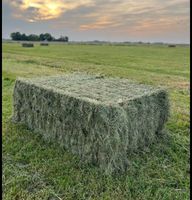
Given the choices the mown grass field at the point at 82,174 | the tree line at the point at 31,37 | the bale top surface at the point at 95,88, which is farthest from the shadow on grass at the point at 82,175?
the tree line at the point at 31,37

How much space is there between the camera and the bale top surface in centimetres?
491

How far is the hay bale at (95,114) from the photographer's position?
173 inches

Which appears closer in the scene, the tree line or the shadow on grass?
the shadow on grass

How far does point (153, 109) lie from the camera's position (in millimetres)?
5547

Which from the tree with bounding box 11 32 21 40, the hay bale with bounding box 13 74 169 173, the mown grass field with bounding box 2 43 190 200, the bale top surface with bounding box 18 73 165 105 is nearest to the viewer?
the mown grass field with bounding box 2 43 190 200

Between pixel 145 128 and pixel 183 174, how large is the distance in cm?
109

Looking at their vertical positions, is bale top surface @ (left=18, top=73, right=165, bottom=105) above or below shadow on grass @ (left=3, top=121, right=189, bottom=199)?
above

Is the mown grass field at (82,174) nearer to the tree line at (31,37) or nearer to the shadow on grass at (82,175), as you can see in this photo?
the shadow on grass at (82,175)

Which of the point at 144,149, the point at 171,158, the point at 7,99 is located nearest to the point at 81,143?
the point at 144,149

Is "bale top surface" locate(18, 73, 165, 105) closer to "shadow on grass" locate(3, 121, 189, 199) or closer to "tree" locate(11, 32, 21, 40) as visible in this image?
"shadow on grass" locate(3, 121, 189, 199)

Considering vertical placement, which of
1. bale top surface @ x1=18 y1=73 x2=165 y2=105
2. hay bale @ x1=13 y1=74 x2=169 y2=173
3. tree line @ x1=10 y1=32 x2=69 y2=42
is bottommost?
hay bale @ x1=13 y1=74 x2=169 y2=173

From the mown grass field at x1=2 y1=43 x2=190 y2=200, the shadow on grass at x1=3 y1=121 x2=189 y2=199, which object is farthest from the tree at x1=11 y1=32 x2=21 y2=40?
the shadow on grass at x1=3 y1=121 x2=189 y2=199

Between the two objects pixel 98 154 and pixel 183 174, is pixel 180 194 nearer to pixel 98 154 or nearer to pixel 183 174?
pixel 183 174

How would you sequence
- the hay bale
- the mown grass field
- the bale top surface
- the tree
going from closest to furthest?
the mown grass field
the hay bale
the bale top surface
the tree
